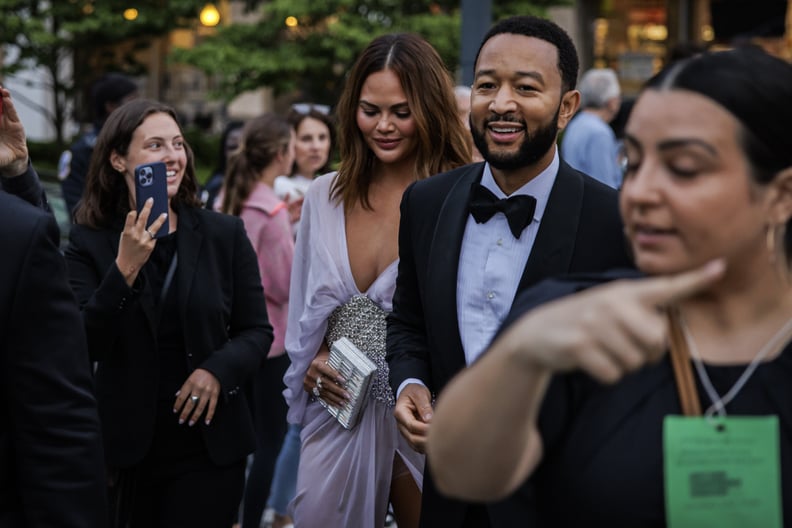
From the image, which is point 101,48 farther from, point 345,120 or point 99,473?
point 99,473

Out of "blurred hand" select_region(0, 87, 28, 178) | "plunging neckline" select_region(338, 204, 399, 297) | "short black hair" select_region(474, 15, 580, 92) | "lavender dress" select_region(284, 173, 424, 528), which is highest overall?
"short black hair" select_region(474, 15, 580, 92)

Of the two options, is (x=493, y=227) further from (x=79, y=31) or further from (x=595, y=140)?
(x=79, y=31)

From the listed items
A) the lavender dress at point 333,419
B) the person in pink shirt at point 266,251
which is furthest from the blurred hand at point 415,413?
the person in pink shirt at point 266,251

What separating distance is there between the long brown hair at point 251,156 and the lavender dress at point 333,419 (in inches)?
86.1

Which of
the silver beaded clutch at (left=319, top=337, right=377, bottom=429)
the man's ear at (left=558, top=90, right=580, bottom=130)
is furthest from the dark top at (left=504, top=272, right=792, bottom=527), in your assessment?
the silver beaded clutch at (left=319, top=337, right=377, bottom=429)

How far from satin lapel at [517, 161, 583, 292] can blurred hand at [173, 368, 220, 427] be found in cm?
151

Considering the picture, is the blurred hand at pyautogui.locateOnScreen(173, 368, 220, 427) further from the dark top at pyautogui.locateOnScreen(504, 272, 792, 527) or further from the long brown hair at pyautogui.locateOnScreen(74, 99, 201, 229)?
the dark top at pyautogui.locateOnScreen(504, 272, 792, 527)

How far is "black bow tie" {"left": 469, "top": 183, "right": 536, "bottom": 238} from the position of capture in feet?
11.5

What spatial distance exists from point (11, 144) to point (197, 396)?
3.77 feet

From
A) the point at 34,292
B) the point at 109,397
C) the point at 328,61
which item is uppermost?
the point at 328,61

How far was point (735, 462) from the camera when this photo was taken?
2025mm

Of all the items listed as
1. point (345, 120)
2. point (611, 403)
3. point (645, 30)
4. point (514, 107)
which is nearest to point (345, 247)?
point (345, 120)

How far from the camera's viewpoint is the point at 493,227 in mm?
3545

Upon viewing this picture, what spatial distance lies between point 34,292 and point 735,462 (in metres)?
1.53
